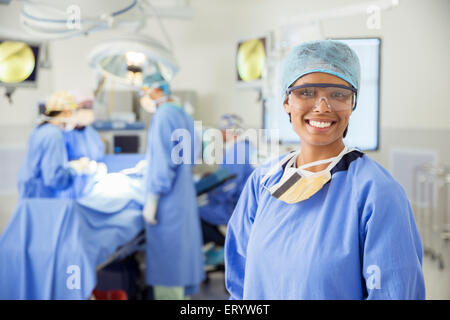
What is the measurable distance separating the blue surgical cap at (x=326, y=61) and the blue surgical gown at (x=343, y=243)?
0.16 meters

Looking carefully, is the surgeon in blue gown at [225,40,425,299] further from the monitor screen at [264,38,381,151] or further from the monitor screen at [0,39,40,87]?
the monitor screen at [0,39,40,87]

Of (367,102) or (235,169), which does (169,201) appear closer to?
(235,169)

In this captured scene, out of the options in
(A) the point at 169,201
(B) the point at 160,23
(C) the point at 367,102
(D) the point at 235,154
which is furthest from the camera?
(A) the point at 169,201

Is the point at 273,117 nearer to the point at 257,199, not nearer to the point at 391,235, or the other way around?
the point at 257,199

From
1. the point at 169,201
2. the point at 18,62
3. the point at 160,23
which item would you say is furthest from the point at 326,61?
the point at 169,201

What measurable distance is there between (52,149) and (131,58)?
416 mm

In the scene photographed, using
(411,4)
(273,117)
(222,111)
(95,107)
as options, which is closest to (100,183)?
(95,107)

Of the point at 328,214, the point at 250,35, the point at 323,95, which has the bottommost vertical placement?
the point at 328,214

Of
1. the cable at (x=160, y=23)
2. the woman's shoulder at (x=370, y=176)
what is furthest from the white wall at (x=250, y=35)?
the woman's shoulder at (x=370, y=176)

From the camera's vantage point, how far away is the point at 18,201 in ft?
4.78

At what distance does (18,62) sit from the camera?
1341 millimetres

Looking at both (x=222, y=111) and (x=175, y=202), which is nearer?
(x=222, y=111)

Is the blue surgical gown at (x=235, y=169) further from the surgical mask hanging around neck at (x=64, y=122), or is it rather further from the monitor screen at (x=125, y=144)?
the surgical mask hanging around neck at (x=64, y=122)

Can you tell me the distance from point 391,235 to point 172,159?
96cm
